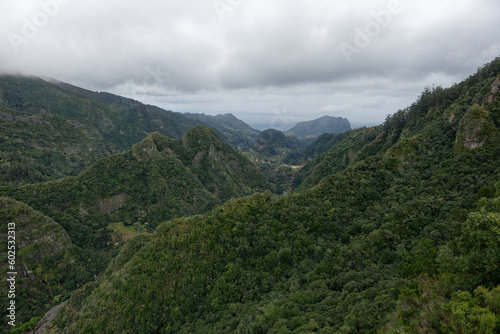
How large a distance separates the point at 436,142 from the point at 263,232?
46923mm

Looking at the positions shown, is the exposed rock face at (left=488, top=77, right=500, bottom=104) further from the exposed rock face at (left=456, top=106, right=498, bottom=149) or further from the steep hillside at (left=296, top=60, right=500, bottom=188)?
the exposed rock face at (left=456, top=106, right=498, bottom=149)

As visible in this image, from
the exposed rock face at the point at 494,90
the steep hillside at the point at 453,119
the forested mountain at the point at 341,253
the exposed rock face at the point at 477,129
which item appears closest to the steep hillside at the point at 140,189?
the forested mountain at the point at 341,253

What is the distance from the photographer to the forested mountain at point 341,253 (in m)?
21.4

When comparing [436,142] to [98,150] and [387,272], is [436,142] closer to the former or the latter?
[387,272]

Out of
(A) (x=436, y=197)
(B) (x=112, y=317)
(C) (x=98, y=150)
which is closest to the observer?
(A) (x=436, y=197)

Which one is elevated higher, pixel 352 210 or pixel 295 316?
pixel 352 210

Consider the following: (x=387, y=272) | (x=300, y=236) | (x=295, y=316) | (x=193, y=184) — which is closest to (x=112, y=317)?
(x=295, y=316)

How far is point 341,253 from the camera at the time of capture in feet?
126

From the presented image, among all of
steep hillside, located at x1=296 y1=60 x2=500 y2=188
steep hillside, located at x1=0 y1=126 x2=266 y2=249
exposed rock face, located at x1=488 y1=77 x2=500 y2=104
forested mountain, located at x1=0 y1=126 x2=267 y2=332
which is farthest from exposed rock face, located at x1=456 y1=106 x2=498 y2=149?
forested mountain, located at x1=0 y1=126 x2=267 y2=332

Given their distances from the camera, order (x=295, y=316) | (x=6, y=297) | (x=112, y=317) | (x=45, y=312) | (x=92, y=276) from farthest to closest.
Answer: (x=92, y=276), (x=45, y=312), (x=6, y=297), (x=112, y=317), (x=295, y=316)

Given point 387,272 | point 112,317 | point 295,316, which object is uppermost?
point 387,272

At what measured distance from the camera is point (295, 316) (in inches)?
1170

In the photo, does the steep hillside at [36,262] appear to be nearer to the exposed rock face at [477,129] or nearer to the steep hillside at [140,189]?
the steep hillside at [140,189]

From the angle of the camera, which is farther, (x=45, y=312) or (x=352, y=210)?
(x=45, y=312)
